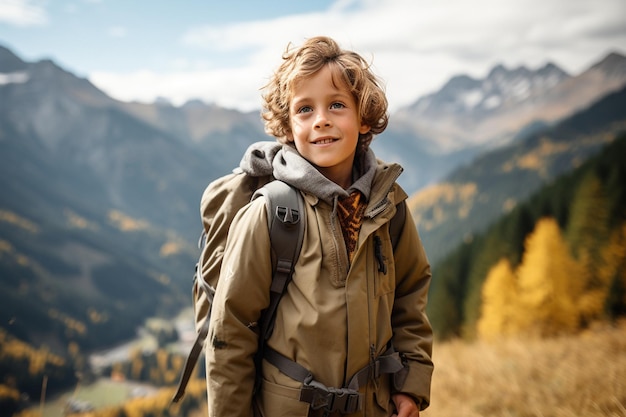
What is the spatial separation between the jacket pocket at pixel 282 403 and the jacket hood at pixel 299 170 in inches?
27.4

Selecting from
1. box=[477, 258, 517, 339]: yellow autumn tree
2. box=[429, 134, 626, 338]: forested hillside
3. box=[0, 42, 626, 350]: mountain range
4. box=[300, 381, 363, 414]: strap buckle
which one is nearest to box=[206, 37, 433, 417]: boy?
box=[300, 381, 363, 414]: strap buckle

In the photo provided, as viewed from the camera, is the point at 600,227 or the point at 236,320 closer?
the point at 236,320

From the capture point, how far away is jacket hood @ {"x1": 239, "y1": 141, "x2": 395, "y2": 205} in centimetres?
165

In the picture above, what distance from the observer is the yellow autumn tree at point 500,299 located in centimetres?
2081

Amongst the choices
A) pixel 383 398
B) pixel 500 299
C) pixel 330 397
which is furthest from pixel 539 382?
pixel 500 299

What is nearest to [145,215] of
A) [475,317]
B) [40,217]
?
[40,217]

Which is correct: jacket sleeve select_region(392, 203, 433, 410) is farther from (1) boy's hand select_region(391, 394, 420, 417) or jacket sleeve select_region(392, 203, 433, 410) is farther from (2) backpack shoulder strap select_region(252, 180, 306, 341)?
(2) backpack shoulder strap select_region(252, 180, 306, 341)

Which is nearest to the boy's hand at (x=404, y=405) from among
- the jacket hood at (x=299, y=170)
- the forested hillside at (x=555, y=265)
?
the jacket hood at (x=299, y=170)

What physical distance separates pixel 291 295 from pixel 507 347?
6.45m

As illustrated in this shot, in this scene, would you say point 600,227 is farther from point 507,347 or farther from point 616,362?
point 616,362

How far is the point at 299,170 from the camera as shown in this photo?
1676mm

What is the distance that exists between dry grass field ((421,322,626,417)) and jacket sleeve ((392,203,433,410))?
1650 millimetres

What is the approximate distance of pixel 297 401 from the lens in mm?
1547

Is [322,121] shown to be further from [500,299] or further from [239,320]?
[500,299]
